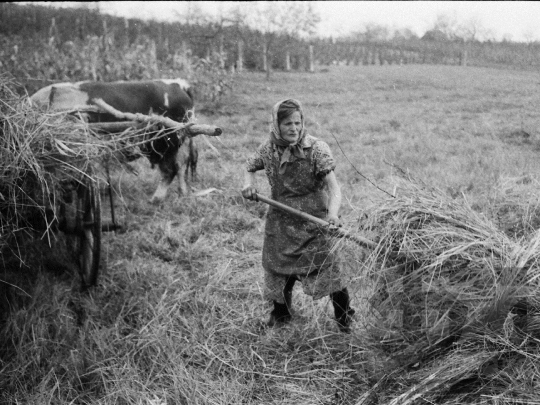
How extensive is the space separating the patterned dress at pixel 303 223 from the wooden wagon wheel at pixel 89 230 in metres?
1.22

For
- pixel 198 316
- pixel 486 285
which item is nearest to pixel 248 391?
pixel 198 316

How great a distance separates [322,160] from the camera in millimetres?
2539

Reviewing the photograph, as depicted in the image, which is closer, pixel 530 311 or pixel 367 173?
pixel 530 311

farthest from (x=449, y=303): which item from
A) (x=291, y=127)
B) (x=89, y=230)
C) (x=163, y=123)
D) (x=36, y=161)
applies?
(x=163, y=123)

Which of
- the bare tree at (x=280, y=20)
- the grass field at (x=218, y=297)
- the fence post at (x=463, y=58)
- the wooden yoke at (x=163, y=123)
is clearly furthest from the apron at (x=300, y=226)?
the bare tree at (x=280, y=20)

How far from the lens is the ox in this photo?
516 cm

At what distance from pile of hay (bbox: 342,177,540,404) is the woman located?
17.7 inches

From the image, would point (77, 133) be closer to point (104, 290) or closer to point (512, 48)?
point (104, 290)

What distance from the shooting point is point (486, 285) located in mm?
1798

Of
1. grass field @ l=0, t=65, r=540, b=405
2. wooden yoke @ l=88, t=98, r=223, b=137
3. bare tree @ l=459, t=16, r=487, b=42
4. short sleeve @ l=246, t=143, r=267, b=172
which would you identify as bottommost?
grass field @ l=0, t=65, r=540, b=405

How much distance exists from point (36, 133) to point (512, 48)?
3.18 meters

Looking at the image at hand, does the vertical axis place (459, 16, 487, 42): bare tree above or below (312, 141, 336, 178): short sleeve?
above

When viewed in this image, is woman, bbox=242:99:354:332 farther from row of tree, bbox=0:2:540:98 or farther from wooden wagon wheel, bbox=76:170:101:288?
row of tree, bbox=0:2:540:98

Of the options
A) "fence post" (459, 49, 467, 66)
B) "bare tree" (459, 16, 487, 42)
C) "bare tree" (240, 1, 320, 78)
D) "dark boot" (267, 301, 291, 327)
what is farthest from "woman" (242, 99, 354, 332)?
"bare tree" (240, 1, 320, 78)
